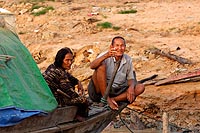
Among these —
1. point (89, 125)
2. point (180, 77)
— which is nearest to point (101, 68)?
point (89, 125)

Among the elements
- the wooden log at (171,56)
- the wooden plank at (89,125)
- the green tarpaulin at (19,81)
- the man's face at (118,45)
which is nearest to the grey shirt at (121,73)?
the wooden plank at (89,125)

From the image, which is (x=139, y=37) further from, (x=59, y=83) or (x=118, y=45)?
(x=59, y=83)

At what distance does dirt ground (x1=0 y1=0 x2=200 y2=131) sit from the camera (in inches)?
469

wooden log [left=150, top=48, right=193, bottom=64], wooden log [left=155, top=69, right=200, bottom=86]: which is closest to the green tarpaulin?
wooden log [left=155, top=69, right=200, bottom=86]

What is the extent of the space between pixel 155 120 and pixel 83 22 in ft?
21.9

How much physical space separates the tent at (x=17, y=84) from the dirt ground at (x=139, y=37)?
4.20m

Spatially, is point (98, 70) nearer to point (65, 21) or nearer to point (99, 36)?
point (99, 36)

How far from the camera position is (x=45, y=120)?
7.70 metres

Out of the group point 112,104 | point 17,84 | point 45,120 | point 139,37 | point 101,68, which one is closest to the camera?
point 17,84

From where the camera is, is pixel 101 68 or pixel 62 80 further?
pixel 101 68

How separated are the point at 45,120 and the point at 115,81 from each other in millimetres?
1724

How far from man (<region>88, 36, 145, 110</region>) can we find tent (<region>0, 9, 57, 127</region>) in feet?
3.55

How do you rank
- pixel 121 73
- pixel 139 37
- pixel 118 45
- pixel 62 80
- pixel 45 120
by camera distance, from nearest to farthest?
pixel 45 120, pixel 62 80, pixel 118 45, pixel 121 73, pixel 139 37

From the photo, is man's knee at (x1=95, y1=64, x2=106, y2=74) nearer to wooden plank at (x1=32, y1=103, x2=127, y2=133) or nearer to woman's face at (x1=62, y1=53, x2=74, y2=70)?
wooden plank at (x1=32, y1=103, x2=127, y2=133)
